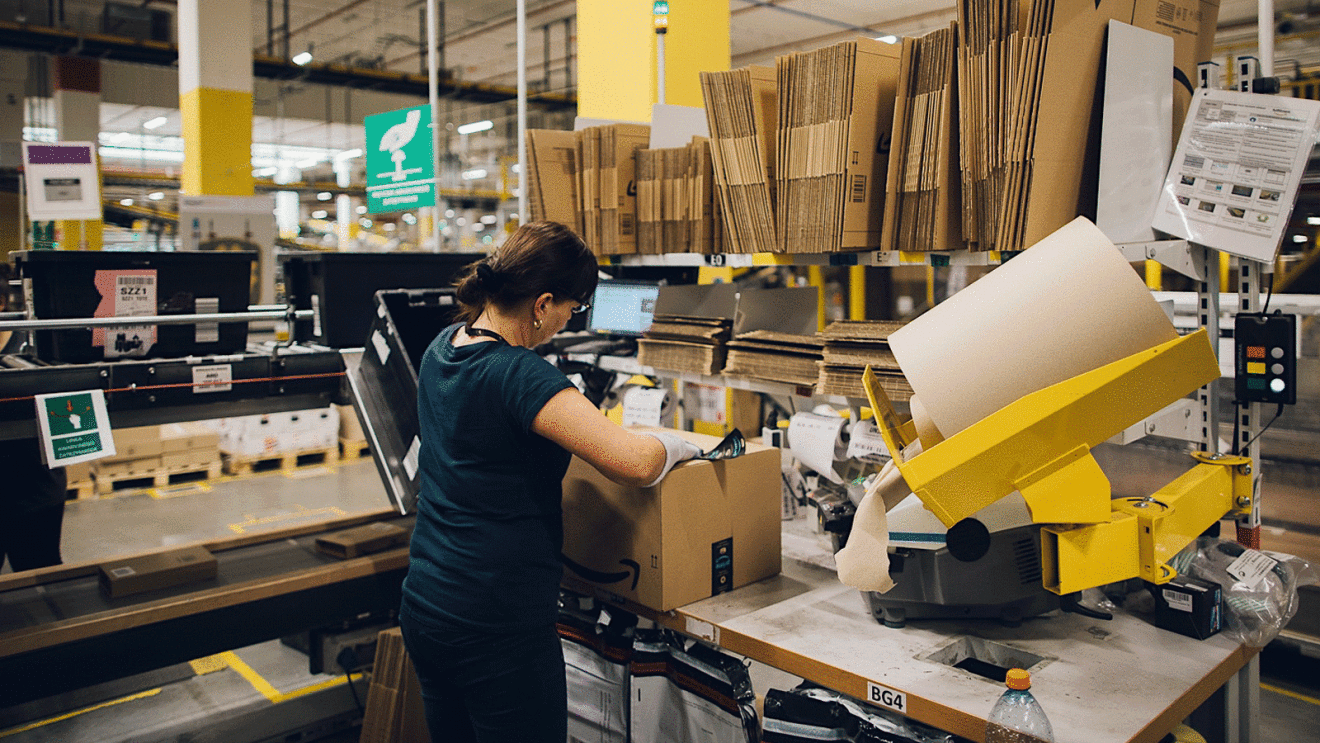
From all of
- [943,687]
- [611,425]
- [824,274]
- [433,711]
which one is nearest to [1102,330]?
[943,687]

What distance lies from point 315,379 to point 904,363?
2.17m

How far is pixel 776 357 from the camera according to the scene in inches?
111

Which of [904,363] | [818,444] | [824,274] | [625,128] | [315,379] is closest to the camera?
[904,363]

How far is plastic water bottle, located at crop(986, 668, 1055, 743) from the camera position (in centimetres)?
157

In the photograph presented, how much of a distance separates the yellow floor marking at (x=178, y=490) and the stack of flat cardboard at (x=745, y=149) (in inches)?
246

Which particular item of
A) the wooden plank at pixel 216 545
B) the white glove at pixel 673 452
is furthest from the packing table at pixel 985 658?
the wooden plank at pixel 216 545

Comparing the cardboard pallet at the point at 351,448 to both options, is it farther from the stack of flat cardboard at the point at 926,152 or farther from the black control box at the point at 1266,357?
the black control box at the point at 1266,357

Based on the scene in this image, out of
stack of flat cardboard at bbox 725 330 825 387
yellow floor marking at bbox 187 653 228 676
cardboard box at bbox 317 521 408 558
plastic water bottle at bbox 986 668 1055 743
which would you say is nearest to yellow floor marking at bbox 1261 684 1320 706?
stack of flat cardboard at bbox 725 330 825 387

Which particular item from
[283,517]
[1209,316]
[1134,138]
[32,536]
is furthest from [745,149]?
[283,517]

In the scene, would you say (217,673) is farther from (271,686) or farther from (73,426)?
(73,426)

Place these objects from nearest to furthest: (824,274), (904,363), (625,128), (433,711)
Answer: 1. (904,363)
2. (433,711)
3. (625,128)
4. (824,274)

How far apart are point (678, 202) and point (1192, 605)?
1.93m

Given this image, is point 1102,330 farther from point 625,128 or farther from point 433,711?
point 625,128

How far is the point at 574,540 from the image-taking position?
96.0 inches
